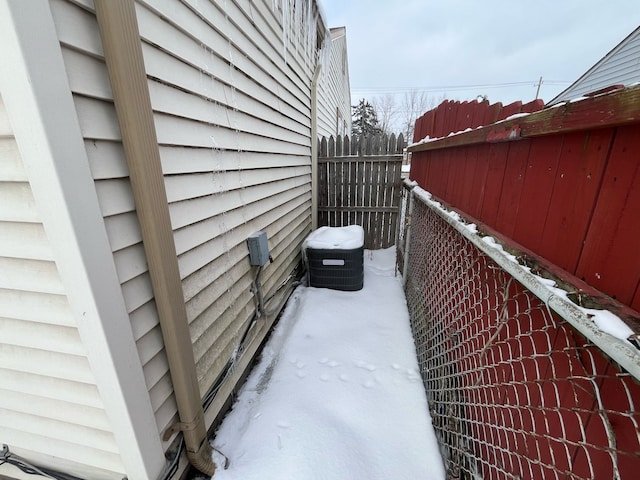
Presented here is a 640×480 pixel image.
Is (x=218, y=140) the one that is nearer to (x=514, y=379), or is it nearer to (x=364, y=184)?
(x=514, y=379)

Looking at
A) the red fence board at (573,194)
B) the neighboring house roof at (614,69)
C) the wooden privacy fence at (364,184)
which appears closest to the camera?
the red fence board at (573,194)

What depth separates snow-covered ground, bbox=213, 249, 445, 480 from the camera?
140cm

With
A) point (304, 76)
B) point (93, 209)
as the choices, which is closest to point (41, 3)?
point (93, 209)

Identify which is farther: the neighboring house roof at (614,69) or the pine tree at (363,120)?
the pine tree at (363,120)

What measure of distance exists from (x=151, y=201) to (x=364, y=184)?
418cm

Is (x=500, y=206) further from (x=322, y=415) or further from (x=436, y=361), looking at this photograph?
(x=322, y=415)

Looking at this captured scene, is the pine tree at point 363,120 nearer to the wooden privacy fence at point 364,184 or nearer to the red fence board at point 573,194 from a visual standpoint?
the wooden privacy fence at point 364,184

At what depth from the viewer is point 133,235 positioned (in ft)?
3.55

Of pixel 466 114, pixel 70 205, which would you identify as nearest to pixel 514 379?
pixel 466 114

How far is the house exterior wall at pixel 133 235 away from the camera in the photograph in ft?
2.99

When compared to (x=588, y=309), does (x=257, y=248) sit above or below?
below

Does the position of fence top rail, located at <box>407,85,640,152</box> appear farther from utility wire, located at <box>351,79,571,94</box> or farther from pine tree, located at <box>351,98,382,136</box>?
utility wire, located at <box>351,79,571,94</box>

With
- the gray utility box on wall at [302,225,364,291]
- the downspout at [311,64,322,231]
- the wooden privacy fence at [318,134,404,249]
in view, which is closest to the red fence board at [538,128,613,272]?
the gray utility box on wall at [302,225,364,291]

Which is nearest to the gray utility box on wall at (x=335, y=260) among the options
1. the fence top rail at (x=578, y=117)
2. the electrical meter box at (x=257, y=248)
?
the electrical meter box at (x=257, y=248)
